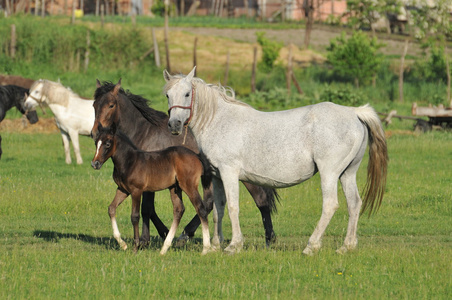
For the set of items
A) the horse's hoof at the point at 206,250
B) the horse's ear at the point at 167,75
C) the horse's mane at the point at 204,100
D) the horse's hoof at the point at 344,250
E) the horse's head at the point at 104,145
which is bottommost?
the horse's hoof at the point at 206,250

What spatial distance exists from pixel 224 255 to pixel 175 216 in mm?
894

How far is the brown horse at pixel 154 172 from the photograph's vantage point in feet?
31.5

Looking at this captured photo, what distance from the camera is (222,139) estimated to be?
9.71 m

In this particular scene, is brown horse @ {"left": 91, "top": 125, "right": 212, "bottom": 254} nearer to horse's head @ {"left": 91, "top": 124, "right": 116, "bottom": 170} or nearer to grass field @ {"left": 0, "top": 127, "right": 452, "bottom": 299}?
horse's head @ {"left": 91, "top": 124, "right": 116, "bottom": 170}

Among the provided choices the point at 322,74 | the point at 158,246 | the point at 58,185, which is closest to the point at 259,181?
→ the point at 158,246

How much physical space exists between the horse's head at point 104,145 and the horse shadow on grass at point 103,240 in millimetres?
1330

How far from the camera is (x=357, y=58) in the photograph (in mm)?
36625

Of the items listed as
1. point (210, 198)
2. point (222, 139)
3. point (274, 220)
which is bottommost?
point (274, 220)

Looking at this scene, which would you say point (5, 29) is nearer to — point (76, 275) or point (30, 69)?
point (30, 69)

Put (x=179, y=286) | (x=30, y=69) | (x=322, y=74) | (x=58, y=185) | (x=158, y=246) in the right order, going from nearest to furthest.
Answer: (x=179, y=286), (x=158, y=246), (x=58, y=185), (x=30, y=69), (x=322, y=74)

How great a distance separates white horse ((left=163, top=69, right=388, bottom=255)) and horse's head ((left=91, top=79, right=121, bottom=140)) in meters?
0.87

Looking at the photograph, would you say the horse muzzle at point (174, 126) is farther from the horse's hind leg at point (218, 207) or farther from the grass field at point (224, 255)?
the grass field at point (224, 255)

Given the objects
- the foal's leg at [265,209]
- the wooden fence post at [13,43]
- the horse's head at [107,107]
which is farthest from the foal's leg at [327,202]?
the wooden fence post at [13,43]

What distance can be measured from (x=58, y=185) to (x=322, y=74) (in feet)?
85.0
